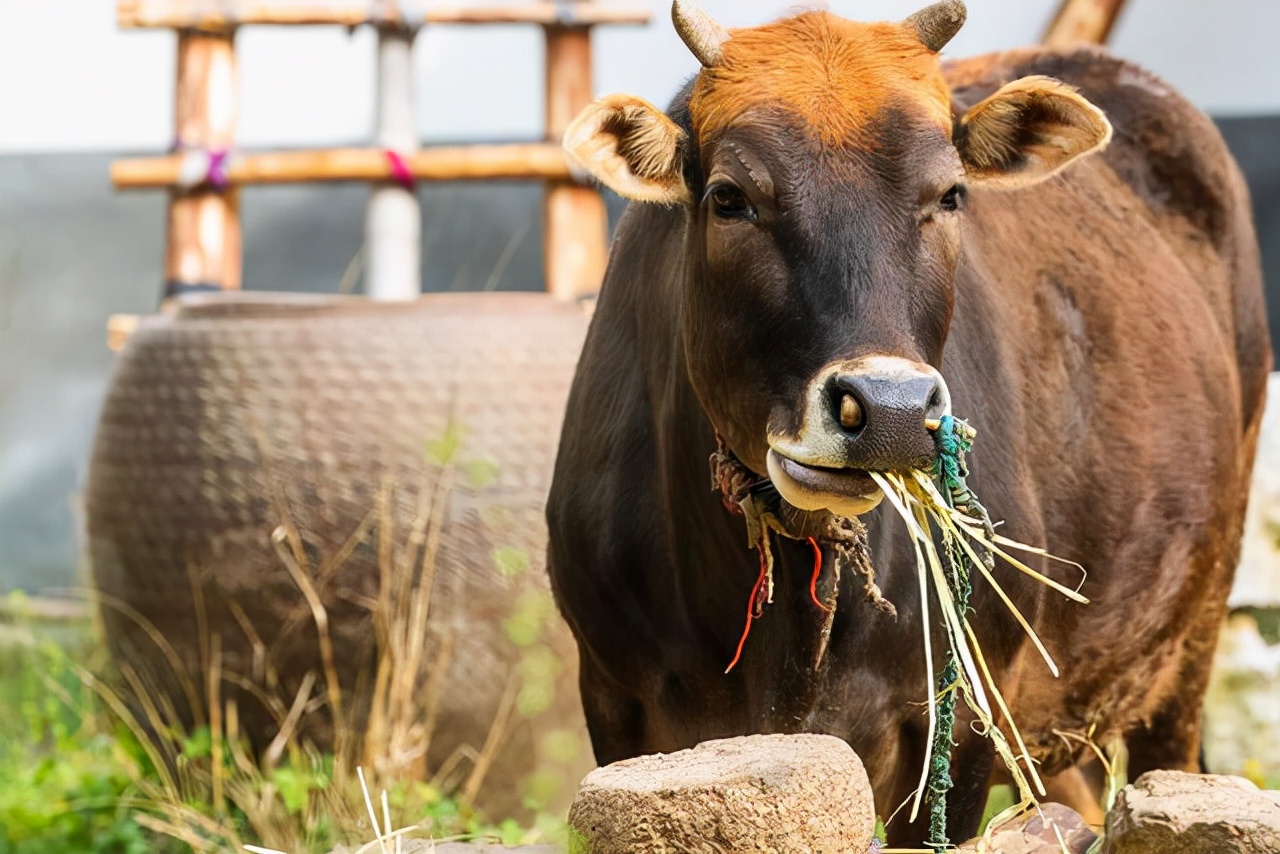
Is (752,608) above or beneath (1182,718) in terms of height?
above

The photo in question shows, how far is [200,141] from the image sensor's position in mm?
5746

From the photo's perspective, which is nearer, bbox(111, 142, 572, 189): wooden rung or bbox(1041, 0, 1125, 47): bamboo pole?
bbox(111, 142, 572, 189): wooden rung

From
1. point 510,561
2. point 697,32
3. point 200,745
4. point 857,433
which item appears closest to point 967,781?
Answer: point 857,433

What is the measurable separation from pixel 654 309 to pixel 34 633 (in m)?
5.07

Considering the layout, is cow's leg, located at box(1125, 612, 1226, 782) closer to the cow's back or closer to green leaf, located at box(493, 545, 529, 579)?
the cow's back

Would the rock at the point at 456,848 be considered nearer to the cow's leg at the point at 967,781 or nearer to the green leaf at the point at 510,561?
the cow's leg at the point at 967,781

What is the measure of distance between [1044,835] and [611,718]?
3.21 feet

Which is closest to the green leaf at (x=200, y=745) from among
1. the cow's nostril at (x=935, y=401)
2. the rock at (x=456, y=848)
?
the rock at (x=456, y=848)

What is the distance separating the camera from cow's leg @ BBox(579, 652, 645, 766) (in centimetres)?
326

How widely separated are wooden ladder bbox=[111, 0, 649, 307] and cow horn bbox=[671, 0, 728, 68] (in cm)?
279

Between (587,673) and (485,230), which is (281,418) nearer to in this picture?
(587,673)

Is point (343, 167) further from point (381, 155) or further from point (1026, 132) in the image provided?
point (1026, 132)

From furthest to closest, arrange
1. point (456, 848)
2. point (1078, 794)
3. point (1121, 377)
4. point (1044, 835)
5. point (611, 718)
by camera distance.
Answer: point (1078, 794) < point (1121, 377) < point (611, 718) < point (456, 848) < point (1044, 835)

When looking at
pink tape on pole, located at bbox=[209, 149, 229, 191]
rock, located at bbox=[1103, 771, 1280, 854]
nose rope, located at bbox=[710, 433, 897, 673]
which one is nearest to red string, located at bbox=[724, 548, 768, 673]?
nose rope, located at bbox=[710, 433, 897, 673]
